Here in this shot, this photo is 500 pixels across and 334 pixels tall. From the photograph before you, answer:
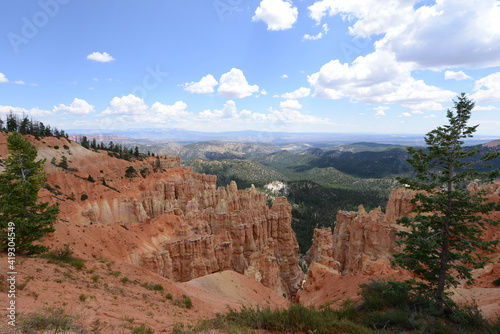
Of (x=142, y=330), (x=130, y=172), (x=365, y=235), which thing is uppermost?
(x=142, y=330)

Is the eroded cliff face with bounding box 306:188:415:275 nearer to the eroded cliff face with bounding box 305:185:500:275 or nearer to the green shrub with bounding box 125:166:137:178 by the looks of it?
the eroded cliff face with bounding box 305:185:500:275

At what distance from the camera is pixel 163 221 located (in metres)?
33.5

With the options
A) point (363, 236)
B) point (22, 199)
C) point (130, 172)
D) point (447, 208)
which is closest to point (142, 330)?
point (22, 199)

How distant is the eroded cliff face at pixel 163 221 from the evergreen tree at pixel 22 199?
4561 mm

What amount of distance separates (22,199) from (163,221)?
69.5ft

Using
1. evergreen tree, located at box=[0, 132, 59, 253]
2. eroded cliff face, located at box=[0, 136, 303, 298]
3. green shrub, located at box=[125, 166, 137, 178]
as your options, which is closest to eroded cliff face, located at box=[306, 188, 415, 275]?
eroded cliff face, located at box=[0, 136, 303, 298]

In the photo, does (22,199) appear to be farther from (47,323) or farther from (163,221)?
(163,221)

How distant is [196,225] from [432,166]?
33.4m

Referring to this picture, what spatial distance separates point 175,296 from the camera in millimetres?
15211

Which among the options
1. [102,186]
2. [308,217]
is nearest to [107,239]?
[102,186]

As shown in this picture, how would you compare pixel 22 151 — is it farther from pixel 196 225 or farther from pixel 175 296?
pixel 196 225

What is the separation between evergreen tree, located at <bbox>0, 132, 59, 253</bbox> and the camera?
12.6m

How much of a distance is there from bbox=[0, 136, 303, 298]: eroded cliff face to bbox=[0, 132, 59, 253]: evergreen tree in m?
4.56

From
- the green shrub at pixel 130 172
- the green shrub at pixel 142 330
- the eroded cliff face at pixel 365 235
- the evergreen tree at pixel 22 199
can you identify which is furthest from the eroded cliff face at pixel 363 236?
the green shrub at pixel 130 172
